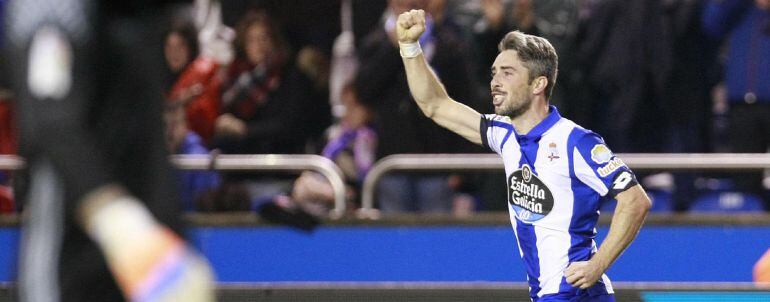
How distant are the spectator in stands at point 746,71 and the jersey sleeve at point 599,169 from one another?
4076 millimetres

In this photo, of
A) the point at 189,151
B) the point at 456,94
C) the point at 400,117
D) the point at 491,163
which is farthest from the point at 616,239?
the point at 189,151

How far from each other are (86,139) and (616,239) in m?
2.89

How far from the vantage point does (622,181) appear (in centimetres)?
559

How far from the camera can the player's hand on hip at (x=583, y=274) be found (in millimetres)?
5469

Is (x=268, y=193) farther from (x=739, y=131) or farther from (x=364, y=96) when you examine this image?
(x=739, y=131)

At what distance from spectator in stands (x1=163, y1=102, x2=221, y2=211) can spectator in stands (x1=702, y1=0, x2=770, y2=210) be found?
3363 millimetres

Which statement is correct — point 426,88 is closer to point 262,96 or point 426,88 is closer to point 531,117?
point 531,117

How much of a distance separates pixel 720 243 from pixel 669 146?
2.77ft

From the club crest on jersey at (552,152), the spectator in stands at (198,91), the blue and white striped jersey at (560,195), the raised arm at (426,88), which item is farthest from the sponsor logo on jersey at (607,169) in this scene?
the spectator in stands at (198,91)

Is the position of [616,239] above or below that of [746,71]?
below

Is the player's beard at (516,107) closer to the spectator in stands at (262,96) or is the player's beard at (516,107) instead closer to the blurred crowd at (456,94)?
the blurred crowd at (456,94)

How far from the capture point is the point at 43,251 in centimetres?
326

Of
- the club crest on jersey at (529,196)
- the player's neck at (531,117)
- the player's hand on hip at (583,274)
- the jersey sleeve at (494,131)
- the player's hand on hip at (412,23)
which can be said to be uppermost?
the player's hand on hip at (412,23)

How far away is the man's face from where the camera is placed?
5789 millimetres
